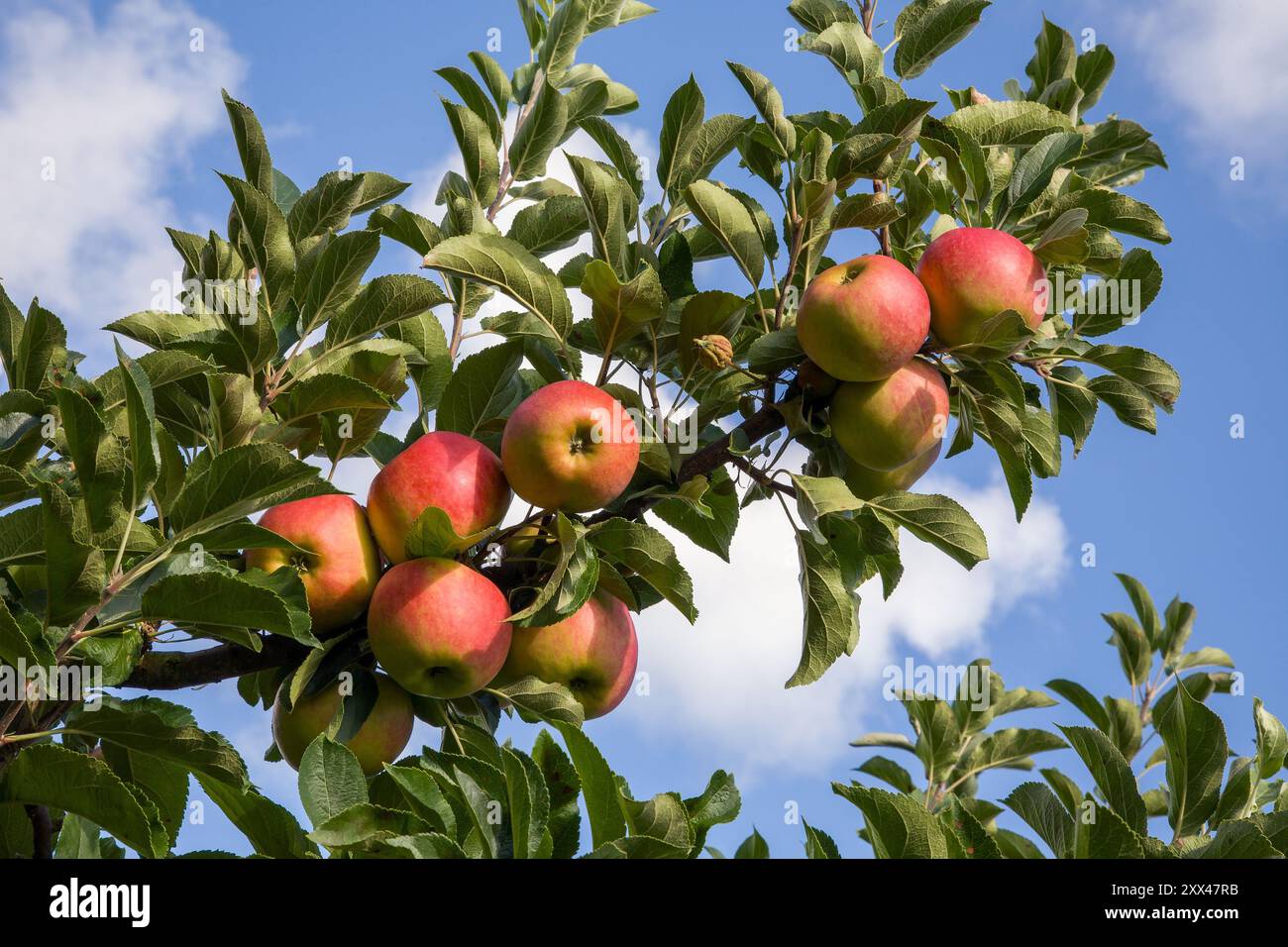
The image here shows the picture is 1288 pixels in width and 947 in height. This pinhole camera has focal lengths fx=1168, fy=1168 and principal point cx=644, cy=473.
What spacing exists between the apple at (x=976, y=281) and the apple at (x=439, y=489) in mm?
1067

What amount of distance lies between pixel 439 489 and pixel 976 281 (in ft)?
4.13

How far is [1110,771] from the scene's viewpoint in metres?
2.37

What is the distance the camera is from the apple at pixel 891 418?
2547mm

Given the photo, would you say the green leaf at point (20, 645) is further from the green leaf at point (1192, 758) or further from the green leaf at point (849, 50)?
the green leaf at point (849, 50)

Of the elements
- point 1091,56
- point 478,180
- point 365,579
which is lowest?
point 365,579

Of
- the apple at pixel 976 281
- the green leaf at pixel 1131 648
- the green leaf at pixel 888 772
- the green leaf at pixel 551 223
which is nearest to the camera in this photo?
the apple at pixel 976 281

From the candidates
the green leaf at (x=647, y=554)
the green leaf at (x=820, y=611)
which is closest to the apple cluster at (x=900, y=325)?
the green leaf at (x=820, y=611)

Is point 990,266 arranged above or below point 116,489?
above

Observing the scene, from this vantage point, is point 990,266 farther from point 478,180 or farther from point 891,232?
point 478,180

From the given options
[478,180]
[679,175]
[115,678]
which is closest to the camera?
[115,678]

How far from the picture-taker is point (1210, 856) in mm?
2137
